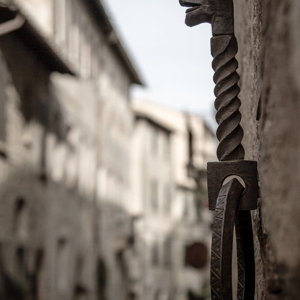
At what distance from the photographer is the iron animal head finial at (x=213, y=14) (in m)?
2.13

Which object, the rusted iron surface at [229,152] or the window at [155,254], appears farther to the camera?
the window at [155,254]

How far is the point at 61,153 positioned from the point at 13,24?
6.69 metres

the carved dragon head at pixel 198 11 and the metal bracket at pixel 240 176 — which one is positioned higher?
the carved dragon head at pixel 198 11

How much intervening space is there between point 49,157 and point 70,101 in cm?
295

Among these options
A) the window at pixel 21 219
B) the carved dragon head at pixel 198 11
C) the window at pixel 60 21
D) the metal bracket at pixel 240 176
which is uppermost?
the window at pixel 60 21

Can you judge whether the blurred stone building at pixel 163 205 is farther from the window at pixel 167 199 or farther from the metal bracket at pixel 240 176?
the metal bracket at pixel 240 176

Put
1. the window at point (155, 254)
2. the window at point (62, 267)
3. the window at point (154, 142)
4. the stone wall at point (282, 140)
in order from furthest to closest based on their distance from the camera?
the window at point (154, 142)
the window at point (155, 254)
the window at point (62, 267)
the stone wall at point (282, 140)

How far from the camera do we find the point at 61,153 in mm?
17266

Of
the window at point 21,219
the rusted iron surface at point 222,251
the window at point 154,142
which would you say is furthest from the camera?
the window at point 154,142

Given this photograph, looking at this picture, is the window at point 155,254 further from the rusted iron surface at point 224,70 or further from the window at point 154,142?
the rusted iron surface at point 224,70

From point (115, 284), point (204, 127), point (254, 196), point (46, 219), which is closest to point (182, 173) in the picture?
point (204, 127)

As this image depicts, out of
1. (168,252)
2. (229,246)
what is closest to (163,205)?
(168,252)

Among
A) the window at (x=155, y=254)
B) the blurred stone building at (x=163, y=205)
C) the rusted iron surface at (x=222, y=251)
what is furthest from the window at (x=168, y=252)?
the rusted iron surface at (x=222, y=251)

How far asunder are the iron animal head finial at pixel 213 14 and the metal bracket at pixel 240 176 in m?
0.42
